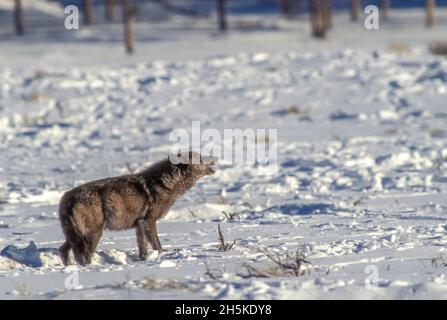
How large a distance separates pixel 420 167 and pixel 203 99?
30.1ft

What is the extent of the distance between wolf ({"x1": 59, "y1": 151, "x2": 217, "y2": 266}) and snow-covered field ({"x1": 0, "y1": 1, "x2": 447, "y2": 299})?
0.95ft

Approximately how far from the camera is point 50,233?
9789mm

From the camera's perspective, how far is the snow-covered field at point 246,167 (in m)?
7.02

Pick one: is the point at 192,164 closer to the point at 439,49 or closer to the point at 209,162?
the point at 209,162

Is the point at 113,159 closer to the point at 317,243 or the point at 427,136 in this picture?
the point at 427,136

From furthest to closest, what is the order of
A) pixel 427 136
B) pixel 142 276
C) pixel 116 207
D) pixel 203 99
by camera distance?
pixel 203 99 < pixel 427 136 < pixel 116 207 < pixel 142 276

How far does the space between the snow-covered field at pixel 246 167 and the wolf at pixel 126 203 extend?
11.5 inches

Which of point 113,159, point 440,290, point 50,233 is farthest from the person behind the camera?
point 113,159

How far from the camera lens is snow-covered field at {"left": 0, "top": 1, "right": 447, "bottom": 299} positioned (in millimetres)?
7023

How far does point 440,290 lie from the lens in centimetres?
623

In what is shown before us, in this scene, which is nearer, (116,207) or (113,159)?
(116,207)

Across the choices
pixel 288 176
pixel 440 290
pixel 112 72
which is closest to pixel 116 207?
pixel 440 290

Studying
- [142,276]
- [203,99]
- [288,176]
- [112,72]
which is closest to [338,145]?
[288,176]

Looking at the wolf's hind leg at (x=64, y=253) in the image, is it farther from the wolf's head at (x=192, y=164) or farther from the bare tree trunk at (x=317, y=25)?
the bare tree trunk at (x=317, y=25)
